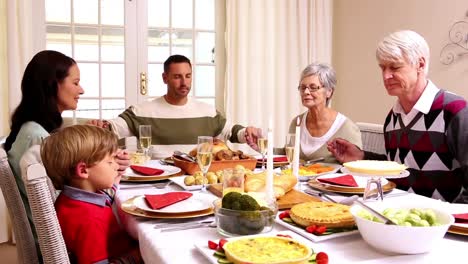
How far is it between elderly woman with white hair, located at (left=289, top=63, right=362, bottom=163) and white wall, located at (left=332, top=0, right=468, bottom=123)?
3.09 feet

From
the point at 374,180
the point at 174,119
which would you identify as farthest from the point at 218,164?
the point at 174,119

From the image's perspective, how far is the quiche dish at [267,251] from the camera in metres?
0.98

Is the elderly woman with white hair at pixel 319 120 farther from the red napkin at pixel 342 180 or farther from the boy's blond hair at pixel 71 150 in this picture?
the boy's blond hair at pixel 71 150

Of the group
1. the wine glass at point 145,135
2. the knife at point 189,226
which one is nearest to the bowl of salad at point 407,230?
the knife at point 189,226

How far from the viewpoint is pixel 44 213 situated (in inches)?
46.8

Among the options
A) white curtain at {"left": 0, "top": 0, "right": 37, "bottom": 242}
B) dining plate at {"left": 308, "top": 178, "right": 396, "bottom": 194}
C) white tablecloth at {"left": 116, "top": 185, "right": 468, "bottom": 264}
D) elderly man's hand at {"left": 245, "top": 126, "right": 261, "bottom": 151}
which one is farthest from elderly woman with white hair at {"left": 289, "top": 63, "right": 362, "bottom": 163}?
white curtain at {"left": 0, "top": 0, "right": 37, "bottom": 242}

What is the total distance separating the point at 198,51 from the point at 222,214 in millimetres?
3116

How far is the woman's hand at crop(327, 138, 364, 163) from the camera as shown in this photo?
2.22 meters

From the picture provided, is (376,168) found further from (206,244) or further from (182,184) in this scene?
(182,184)

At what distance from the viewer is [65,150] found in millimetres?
1501

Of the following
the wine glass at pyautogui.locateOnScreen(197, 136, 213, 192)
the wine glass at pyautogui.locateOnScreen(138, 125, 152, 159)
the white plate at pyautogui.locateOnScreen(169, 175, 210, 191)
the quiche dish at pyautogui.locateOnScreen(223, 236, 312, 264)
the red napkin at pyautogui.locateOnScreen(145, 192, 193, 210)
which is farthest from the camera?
the wine glass at pyautogui.locateOnScreen(138, 125, 152, 159)

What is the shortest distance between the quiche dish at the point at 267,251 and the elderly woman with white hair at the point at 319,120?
148cm

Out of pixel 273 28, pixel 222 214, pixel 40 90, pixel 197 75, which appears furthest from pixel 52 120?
pixel 273 28

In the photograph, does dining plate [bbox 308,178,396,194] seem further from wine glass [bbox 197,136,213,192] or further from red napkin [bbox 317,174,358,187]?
wine glass [bbox 197,136,213,192]
